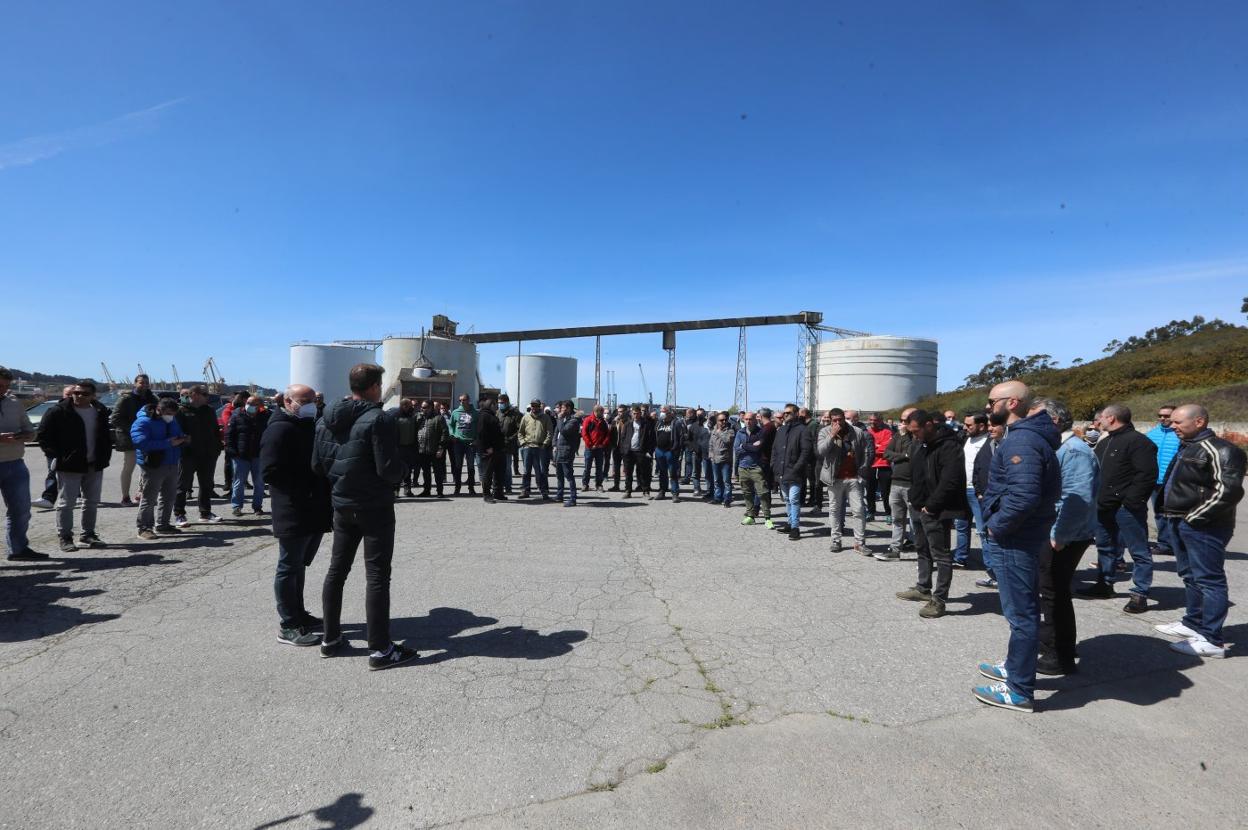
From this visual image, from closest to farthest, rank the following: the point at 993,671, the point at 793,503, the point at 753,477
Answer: the point at 993,671, the point at 793,503, the point at 753,477

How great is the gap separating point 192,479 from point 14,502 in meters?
2.29

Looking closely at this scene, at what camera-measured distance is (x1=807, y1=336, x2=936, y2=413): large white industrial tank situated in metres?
46.1

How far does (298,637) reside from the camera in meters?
4.14

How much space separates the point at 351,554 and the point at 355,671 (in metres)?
0.74

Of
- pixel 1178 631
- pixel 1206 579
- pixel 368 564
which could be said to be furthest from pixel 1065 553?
pixel 368 564

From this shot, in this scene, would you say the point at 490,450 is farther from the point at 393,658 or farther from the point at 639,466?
the point at 393,658

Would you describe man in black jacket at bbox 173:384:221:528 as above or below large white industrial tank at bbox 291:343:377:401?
below

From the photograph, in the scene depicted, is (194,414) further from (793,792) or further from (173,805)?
(793,792)

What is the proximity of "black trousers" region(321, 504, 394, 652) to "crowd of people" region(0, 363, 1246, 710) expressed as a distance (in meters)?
0.01

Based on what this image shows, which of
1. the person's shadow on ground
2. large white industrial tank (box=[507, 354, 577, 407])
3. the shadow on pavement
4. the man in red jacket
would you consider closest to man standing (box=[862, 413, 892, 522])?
the man in red jacket

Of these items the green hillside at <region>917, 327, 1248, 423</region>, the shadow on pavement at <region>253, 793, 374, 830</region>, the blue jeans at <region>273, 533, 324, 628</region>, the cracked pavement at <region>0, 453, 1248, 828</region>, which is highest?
the green hillside at <region>917, 327, 1248, 423</region>

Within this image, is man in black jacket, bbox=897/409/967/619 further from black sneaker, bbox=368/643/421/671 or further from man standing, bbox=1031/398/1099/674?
black sneaker, bbox=368/643/421/671

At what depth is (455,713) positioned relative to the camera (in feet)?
10.7

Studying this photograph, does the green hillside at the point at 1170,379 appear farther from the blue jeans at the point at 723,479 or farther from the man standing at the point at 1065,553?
the man standing at the point at 1065,553
